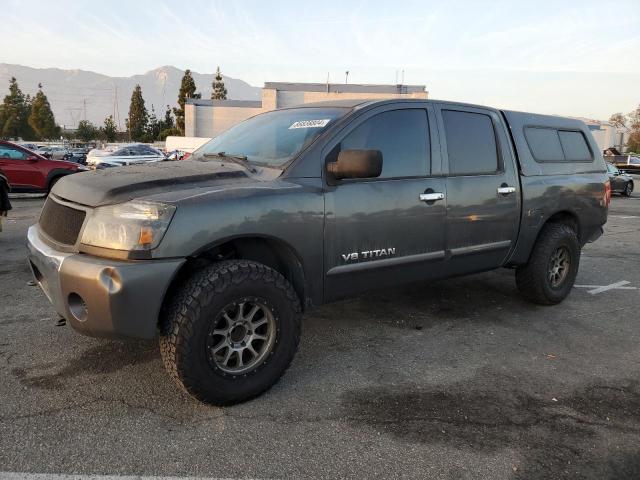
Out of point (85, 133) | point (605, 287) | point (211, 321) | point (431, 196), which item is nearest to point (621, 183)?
point (605, 287)

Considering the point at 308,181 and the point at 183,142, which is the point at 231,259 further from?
the point at 183,142

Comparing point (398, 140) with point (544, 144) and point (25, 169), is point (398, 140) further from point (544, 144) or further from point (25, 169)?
point (25, 169)

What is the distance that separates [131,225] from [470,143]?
9.10 feet

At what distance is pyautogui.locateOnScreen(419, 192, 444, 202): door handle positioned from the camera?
12.3 ft

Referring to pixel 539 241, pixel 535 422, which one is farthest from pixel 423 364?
pixel 539 241

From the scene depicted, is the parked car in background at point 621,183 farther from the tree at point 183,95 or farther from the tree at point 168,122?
the tree at point 168,122

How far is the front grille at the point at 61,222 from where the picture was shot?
2912 millimetres

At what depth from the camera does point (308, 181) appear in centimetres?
327

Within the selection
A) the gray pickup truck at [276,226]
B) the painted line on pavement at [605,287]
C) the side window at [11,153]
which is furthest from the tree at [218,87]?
the gray pickup truck at [276,226]

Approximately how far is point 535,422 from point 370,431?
37.1 inches

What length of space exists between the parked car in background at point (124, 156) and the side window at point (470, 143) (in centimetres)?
1884

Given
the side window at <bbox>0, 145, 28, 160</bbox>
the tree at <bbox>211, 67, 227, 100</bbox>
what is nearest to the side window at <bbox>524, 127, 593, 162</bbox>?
the side window at <bbox>0, 145, 28, 160</bbox>

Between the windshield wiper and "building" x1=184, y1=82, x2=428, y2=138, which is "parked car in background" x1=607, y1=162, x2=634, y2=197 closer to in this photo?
the windshield wiper

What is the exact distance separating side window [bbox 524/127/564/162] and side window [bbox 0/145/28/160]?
1284 centimetres
